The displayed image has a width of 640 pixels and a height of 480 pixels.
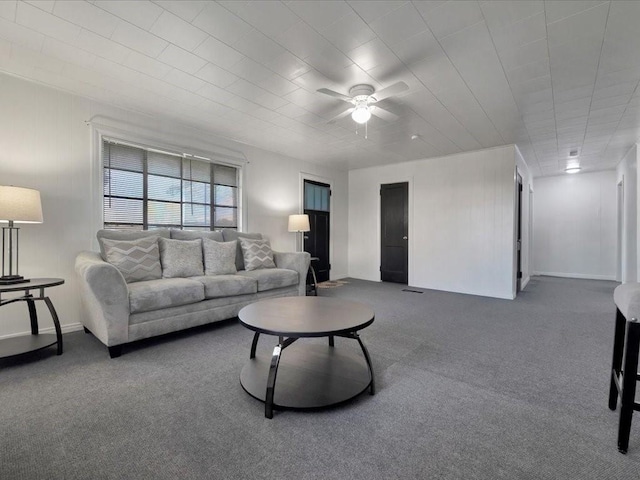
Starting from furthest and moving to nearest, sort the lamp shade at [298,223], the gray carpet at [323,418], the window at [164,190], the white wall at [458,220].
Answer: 1. the lamp shade at [298,223]
2. the white wall at [458,220]
3. the window at [164,190]
4. the gray carpet at [323,418]

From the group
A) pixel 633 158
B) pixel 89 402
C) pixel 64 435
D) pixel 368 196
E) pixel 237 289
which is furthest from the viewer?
pixel 368 196

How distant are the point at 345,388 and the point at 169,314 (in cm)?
181

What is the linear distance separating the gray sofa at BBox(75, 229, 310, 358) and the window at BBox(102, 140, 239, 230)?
1.26 feet

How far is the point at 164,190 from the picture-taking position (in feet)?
12.8

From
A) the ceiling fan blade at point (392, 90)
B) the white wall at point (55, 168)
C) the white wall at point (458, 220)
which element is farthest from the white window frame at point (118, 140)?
the white wall at point (458, 220)

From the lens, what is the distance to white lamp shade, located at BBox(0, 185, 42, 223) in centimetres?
232

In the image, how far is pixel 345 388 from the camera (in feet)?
6.13

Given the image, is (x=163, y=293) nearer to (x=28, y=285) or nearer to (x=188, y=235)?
(x=28, y=285)

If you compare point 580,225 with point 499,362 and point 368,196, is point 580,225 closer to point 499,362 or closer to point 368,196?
point 368,196

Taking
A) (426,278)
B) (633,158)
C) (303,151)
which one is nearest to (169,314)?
(303,151)

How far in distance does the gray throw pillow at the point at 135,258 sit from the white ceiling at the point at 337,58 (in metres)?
1.53

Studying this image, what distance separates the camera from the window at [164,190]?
3.47 metres

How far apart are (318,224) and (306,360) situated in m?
4.08

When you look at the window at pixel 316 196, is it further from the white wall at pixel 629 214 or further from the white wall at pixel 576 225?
the white wall at pixel 576 225
